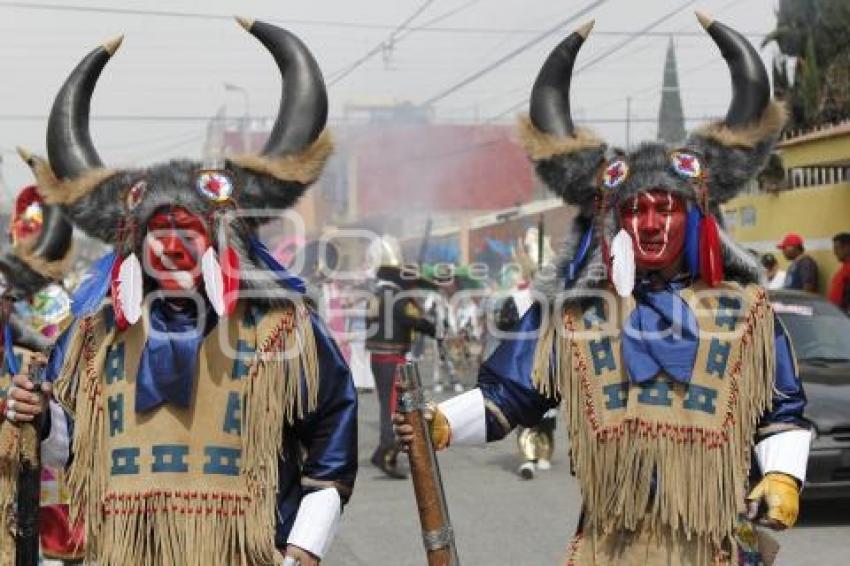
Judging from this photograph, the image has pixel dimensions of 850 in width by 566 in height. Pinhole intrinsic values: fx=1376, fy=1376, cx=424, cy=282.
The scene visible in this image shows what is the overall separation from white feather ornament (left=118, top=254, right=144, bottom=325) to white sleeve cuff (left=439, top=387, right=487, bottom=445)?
104cm

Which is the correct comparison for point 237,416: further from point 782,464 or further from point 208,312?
point 782,464

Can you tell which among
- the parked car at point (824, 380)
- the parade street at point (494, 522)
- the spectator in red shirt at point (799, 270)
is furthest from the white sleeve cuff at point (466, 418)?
the spectator in red shirt at point (799, 270)

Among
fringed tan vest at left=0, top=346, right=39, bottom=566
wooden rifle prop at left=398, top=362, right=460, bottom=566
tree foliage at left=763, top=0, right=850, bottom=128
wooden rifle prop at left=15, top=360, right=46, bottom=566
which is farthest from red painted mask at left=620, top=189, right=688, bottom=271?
tree foliage at left=763, top=0, right=850, bottom=128

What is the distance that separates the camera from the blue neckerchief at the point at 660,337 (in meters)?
4.40

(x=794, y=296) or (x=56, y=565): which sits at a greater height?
(x=794, y=296)

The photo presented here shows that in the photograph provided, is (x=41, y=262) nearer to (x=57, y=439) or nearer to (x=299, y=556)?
(x=57, y=439)

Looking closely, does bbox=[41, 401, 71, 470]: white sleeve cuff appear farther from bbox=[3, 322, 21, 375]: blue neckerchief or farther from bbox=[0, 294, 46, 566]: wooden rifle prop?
bbox=[3, 322, 21, 375]: blue neckerchief

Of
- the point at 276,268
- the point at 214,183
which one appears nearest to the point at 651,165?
the point at 276,268

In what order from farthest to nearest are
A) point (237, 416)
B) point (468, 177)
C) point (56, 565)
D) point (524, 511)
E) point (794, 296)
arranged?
point (468, 177) < point (794, 296) < point (524, 511) < point (56, 565) < point (237, 416)

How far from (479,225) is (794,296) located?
35469 millimetres

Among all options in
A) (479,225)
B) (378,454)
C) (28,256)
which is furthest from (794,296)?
(479,225)

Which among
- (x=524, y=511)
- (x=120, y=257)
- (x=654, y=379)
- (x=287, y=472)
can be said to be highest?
(x=120, y=257)

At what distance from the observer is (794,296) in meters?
10.4

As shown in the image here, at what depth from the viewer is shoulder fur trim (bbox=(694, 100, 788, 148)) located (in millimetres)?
4609
